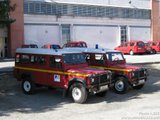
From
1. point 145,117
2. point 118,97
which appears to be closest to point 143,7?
point 118,97

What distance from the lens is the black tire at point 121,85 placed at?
15727 mm

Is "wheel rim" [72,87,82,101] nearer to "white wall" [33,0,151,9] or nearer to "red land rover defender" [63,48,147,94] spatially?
"red land rover defender" [63,48,147,94]

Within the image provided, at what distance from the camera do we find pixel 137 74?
52.4 ft

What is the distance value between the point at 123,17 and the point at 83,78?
34981 millimetres

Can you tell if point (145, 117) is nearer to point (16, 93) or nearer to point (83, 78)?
point (83, 78)

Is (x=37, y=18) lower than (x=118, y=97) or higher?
Result: higher

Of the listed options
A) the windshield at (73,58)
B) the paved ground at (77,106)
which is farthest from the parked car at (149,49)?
the windshield at (73,58)

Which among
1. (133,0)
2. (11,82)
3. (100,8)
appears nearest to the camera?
(11,82)

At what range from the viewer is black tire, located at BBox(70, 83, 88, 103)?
13508mm

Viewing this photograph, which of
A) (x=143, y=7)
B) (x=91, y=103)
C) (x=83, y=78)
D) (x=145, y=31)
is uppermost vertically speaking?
(x=143, y=7)

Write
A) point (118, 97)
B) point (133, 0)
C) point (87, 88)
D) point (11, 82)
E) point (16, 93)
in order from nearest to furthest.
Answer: point (87, 88) < point (118, 97) < point (16, 93) < point (11, 82) < point (133, 0)

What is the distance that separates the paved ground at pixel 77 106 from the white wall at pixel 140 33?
31.9 metres

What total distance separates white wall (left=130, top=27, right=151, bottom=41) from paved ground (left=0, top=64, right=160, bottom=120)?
105 feet

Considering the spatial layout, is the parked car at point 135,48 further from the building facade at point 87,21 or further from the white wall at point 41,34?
the white wall at point 41,34
